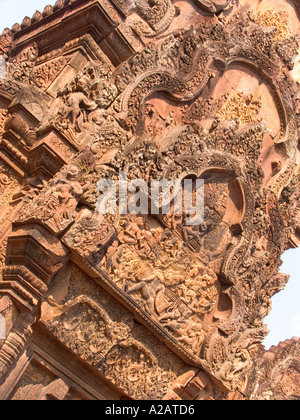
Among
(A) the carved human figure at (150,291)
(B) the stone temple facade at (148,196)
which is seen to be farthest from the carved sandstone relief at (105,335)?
(A) the carved human figure at (150,291)

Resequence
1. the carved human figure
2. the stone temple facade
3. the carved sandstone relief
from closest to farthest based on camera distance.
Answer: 1. the stone temple facade
2. the carved sandstone relief
3. the carved human figure

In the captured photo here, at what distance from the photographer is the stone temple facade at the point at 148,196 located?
538 centimetres

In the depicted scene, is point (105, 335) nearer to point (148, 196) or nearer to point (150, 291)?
point (150, 291)

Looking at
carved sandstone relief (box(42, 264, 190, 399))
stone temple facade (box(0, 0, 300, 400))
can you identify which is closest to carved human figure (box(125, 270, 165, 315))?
stone temple facade (box(0, 0, 300, 400))

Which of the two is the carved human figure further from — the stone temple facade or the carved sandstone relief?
the carved sandstone relief

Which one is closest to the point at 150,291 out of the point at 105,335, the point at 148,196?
the point at 105,335

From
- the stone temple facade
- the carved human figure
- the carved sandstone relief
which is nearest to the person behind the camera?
the stone temple facade

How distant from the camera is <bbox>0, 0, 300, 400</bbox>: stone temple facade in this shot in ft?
17.7

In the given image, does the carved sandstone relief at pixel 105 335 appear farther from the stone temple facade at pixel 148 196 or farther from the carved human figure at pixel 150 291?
the carved human figure at pixel 150 291

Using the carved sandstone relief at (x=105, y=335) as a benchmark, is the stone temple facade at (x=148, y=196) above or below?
above

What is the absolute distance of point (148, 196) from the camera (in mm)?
6215

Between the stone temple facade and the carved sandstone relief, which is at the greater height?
the stone temple facade
